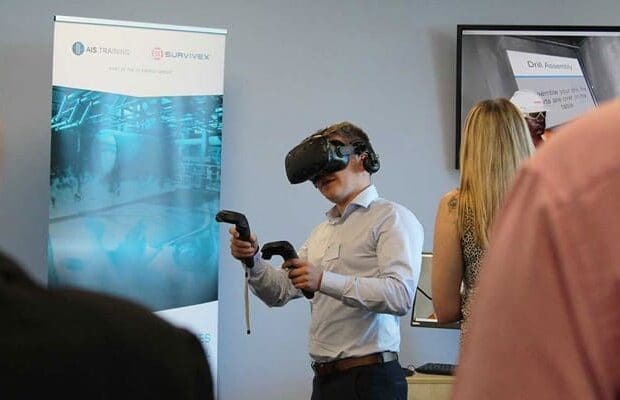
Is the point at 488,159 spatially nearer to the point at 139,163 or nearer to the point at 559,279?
the point at 559,279

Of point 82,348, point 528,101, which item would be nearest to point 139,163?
point 528,101

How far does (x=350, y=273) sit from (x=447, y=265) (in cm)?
46

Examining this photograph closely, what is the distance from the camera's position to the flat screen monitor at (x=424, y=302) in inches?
157

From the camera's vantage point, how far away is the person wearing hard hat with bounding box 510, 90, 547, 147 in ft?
14.7

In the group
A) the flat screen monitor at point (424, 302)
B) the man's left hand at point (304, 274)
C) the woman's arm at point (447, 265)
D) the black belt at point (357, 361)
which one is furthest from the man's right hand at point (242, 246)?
the flat screen monitor at point (424, 302)

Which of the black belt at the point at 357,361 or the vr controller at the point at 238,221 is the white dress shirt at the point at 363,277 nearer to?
the black belt at the point at 357,361

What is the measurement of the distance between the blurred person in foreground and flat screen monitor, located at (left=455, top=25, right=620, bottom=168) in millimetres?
4018

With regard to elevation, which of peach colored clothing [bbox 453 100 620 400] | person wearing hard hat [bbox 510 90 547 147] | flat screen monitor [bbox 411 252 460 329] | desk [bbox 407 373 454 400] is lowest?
desk [bbox 407 373 454 400]

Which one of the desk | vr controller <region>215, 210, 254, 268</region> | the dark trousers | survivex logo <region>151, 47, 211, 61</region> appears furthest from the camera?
survivex logo <region>151, 47, 211, 61</region>

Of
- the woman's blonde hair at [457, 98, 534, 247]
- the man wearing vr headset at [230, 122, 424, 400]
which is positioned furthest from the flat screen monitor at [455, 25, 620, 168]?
the woman's blonde hair at [457, 98, 534, 247]

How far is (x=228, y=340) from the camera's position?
4363 mm

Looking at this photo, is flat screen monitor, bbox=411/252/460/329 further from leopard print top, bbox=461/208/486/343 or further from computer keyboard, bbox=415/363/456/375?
leopard print top, bbox=461/208/486/343

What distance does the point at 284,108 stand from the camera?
14.5ft

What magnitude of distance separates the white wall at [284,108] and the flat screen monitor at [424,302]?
374 millimetres
